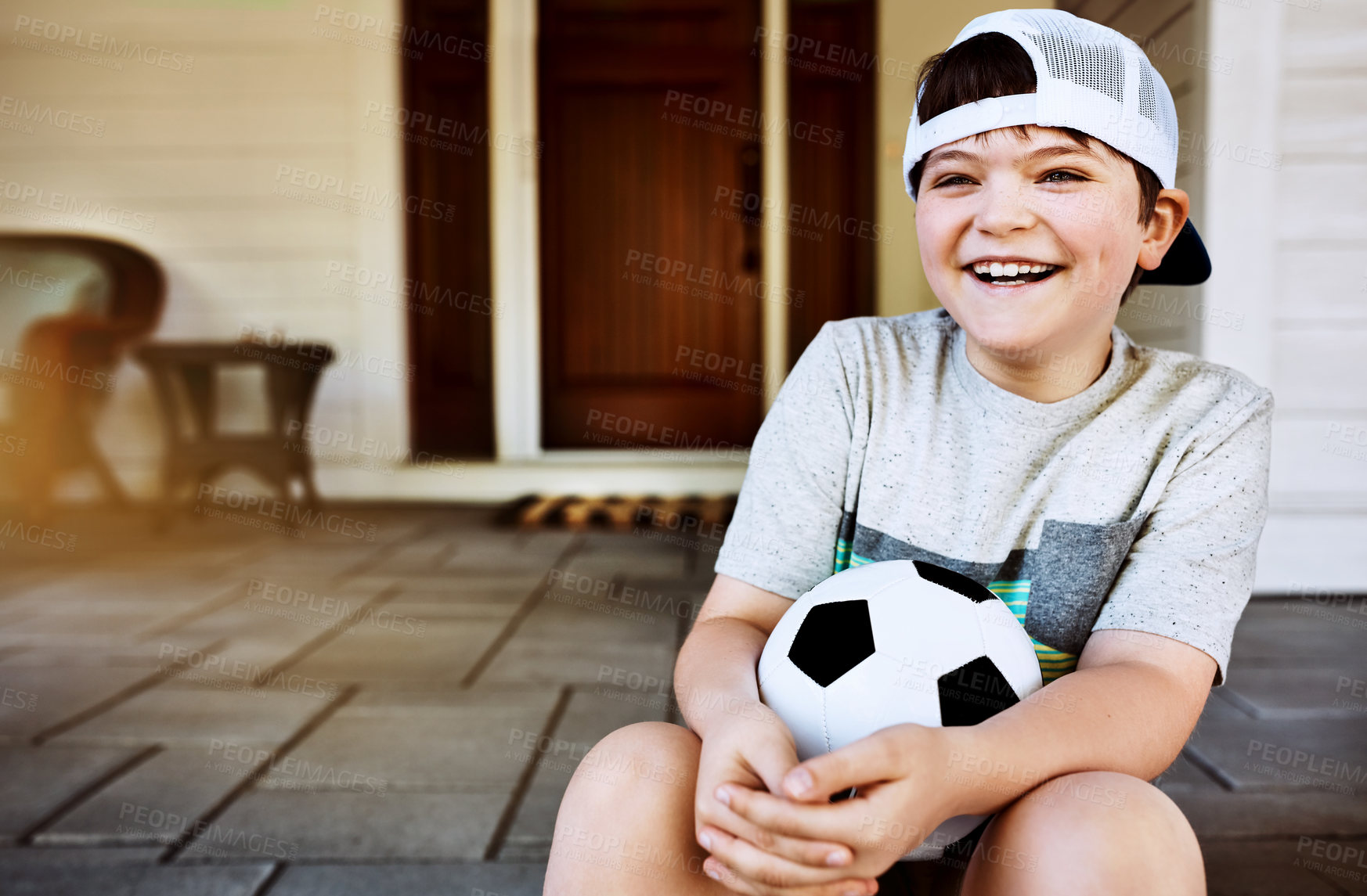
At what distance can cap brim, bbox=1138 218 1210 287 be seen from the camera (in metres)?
0.99

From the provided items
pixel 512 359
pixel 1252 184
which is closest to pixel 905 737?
pixel 1252 184

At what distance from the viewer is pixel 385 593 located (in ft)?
8.64

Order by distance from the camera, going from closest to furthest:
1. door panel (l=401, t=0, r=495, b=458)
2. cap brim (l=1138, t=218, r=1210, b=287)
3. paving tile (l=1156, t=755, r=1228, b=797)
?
cap brim (l=1138, t=218, r=1210, b=287) < paving tile (l=1156, t=755, r=1228, b=797) < door panel (l=401, t=0, r=495, b=458)

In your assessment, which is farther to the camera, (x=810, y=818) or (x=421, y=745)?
(x=421, y=745)

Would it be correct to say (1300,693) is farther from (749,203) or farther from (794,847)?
(749,203)

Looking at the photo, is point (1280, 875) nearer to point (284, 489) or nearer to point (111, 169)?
point (284, 489)

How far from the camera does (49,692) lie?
180cm

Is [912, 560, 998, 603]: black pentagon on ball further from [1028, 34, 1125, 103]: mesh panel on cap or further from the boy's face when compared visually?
[1028, 34, 1125, 103]: mesh panel on cap

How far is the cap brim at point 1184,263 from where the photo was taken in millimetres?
991

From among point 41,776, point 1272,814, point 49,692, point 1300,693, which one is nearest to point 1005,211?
point 1272,814

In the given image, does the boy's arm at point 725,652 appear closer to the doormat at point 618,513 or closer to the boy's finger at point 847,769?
the boy's finger at point 847,769

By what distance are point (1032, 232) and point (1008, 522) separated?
274 millimetres

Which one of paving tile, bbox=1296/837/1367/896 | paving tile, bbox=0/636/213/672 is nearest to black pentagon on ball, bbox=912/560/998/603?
paving tile, bbox=1296/837/1367/896

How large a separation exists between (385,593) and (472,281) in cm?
233
